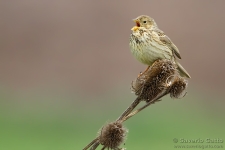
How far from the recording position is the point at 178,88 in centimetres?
528

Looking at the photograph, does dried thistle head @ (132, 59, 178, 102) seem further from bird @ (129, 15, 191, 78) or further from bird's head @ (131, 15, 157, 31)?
bird's head @ (131, 15, 157, 31)

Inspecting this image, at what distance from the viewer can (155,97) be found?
16.8ft

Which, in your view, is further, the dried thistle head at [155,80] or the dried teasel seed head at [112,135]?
the dried thistle head at [155,80]

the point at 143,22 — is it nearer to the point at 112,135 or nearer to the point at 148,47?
the point at 148,47

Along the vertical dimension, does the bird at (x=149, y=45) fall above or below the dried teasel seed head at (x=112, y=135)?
above

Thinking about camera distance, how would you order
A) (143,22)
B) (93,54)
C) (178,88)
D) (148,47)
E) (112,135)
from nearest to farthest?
(112,135) < (178,88) < (148,47) < (143,22) < (93,54)

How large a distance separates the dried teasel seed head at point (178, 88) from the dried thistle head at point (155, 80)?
5cm

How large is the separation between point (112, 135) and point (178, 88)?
896 mm

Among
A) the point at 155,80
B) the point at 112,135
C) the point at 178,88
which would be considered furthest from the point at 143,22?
the point at 112,135

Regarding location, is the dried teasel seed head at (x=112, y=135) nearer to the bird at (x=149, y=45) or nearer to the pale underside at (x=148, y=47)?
the bird at (x=149, y=45)

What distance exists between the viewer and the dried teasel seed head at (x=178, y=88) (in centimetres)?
525

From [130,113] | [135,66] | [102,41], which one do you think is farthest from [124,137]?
[102,41]

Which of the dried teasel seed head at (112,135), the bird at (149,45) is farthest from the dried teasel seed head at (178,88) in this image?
the bird at (149,45)

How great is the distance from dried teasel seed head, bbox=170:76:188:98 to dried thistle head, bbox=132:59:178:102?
0.16 feet
